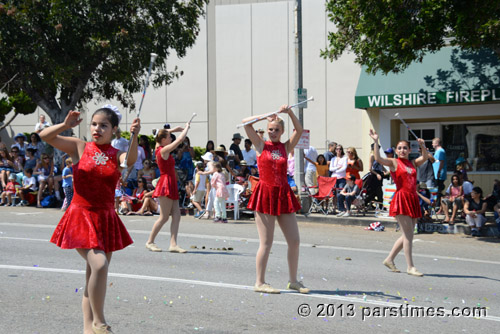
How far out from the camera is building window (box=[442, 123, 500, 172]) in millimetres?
19734

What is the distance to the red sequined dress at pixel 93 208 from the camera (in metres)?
4.96

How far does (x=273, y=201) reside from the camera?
22.8ft

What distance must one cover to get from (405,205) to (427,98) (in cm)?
1085

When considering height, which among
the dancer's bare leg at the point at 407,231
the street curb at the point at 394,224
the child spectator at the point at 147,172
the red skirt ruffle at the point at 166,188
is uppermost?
the child spectator at the point at 147,172

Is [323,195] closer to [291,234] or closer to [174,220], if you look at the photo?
[174,220]

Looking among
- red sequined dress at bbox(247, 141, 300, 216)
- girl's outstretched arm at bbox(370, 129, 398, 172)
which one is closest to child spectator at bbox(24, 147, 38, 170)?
girl's outstretched arm at bbox(370, 129, 398, 172)

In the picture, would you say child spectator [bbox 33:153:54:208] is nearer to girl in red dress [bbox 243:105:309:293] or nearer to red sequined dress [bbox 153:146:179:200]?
red sequined dress [bbox 153:146:179:200]

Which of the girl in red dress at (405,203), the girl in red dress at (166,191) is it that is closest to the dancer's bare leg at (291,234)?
the girl in red dress at (405,203)

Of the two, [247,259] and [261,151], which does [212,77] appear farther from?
[261,151]

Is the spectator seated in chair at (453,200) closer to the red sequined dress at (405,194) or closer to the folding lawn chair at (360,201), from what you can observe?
the folding lawn chair at (360,201)

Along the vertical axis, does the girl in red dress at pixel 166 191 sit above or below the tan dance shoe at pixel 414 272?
above

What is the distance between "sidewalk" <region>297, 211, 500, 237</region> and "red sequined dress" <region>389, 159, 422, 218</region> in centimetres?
574

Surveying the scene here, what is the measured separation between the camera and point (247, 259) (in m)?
9.41

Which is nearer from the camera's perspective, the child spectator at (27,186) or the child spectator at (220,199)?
the child spectator at (220,199)
